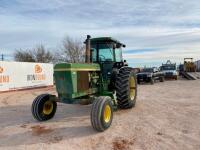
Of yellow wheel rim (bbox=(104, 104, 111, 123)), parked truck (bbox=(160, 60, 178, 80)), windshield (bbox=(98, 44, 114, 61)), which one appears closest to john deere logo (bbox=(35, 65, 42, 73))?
parked truck (bbox=(160, 60, 178, 80))

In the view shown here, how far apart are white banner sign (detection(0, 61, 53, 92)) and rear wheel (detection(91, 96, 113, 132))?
15.1m

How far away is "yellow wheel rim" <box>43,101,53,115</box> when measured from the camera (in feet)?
32.9

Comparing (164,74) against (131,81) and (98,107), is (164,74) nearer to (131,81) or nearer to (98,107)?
(131,81)

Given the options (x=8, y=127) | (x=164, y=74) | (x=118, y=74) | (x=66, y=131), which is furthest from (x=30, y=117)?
(x=164, y=74)

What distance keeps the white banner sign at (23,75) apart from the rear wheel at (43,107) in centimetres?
1274

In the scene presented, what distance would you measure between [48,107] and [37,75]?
16631 millimetres

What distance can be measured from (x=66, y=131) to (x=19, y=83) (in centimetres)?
1653

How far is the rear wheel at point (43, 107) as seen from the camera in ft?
31.7

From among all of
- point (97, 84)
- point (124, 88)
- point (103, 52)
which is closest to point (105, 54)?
point (103, 52)

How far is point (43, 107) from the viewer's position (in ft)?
32.6

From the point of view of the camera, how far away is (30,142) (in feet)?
24.2

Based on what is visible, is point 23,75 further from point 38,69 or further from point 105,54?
point 105,54

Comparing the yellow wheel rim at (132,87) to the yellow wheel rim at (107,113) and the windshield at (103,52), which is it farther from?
the yellow wheel rim at (107,113)

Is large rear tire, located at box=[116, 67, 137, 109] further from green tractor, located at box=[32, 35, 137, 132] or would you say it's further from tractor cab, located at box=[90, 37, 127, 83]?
tractor cab, located at box=[90, 37, 127, 83]
